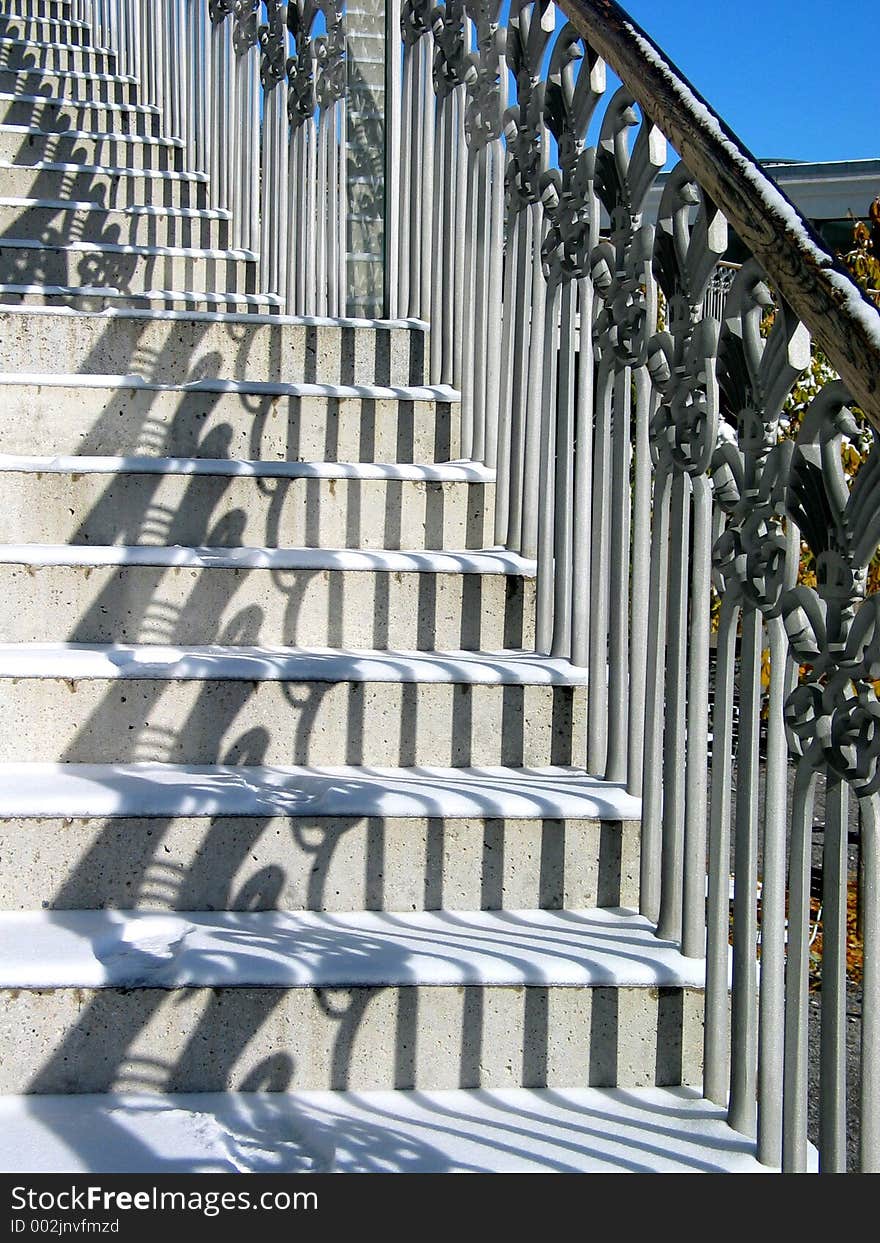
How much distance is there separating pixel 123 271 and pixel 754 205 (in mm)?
2858

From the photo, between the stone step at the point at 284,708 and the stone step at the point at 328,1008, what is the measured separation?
0.35 meters

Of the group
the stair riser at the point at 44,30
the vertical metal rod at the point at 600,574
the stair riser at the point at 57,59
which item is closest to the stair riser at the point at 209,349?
the vertical metal rod at the point at 600,574

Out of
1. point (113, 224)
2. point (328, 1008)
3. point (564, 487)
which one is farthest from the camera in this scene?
point (113, 224)

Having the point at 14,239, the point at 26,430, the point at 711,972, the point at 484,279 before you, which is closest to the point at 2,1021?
the point at 711,972

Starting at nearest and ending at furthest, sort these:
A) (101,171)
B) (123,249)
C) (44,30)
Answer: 1. (123,249)
2. (101,171)
3. (44,30)

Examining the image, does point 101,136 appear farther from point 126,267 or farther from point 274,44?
point 274,44

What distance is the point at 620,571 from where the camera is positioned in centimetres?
221

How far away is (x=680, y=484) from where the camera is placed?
1995 millimetres

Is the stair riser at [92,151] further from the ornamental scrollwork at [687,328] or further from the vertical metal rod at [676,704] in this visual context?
the vertical metal rod at [676,704]

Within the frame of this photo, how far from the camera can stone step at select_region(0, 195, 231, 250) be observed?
424 cm

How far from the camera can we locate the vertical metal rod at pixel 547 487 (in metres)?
2.50

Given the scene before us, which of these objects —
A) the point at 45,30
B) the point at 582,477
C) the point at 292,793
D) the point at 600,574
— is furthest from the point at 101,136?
the point at 292,793

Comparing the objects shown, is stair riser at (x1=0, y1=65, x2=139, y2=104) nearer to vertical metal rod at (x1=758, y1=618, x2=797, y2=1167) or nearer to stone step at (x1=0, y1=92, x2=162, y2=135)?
stone step at (x1=0, y1=92, x2=162, y2=135)

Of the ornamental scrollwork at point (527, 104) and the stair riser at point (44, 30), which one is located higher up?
the stair riser at point (44, 30)
